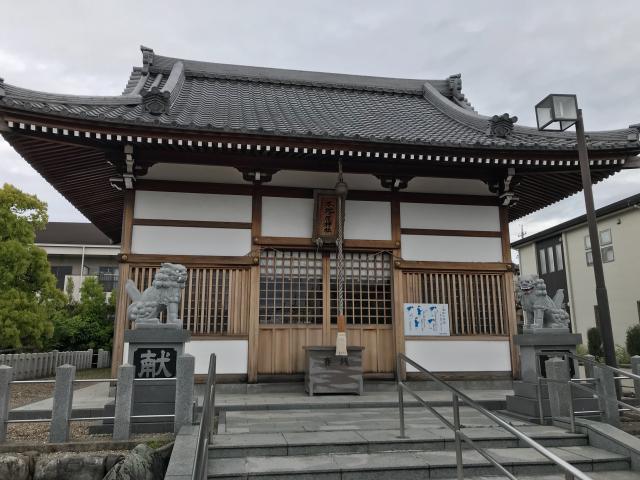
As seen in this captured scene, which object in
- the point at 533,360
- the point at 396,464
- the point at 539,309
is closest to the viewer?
the point at 396,464

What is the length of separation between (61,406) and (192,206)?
4677 mm

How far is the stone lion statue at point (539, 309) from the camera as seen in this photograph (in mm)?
7091

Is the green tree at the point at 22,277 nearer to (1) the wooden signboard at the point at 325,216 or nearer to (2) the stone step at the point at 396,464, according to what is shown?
(1) the wooden signboard at the point at 325,216

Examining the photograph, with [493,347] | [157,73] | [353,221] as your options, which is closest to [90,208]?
[157,73]

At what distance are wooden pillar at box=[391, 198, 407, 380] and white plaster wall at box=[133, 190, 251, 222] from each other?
3037 mm

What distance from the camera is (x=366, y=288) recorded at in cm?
957

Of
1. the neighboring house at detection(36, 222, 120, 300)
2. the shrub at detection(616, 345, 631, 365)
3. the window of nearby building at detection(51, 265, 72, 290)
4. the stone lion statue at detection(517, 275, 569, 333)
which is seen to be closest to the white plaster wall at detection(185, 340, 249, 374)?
the stone lion statue at detection(517, 275, 569, 333)

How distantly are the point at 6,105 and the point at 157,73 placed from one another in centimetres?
699

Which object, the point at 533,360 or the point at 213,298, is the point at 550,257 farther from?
the point at 213,298

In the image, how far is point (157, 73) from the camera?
A: 13.4 m

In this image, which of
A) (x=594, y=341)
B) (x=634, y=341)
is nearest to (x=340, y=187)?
(x=634, y=341)

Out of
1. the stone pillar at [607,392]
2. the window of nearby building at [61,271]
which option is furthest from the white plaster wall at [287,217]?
the window of nearby building at [61,271]

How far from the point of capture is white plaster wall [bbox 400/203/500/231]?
32.5ft

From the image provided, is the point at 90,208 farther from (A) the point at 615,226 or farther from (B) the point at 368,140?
(A) the point at 615,226
